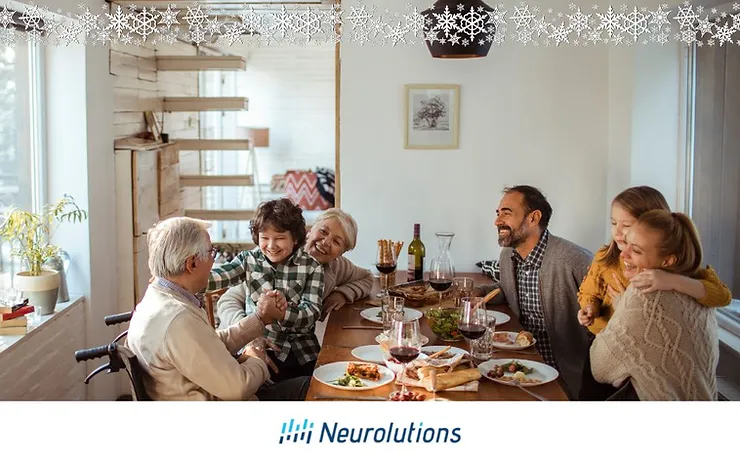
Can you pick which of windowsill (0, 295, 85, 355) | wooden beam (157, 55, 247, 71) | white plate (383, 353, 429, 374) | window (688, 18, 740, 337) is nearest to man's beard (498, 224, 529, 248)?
window (688, 18, 740, 337)

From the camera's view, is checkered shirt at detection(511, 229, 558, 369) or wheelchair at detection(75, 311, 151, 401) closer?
wheelchair at detection(75, 311, 151, 401)

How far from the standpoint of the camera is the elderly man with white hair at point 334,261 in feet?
11.2

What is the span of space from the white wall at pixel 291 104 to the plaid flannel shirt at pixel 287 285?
4342 millimetres

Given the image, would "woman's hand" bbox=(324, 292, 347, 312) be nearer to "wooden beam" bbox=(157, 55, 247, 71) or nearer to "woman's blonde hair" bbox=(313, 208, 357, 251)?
"woman's blonde hair" bbox=(313, 208, 357, 251)

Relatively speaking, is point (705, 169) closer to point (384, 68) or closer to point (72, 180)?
point (384, 68)

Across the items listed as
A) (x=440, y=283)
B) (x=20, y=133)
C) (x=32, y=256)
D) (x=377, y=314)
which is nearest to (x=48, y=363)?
(x=32, y=256)

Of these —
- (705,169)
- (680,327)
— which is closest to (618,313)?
(680,327)

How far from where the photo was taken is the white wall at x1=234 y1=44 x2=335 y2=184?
7.39m

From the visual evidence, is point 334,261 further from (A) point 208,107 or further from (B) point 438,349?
(A) point 208,107

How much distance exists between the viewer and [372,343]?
2836mm
